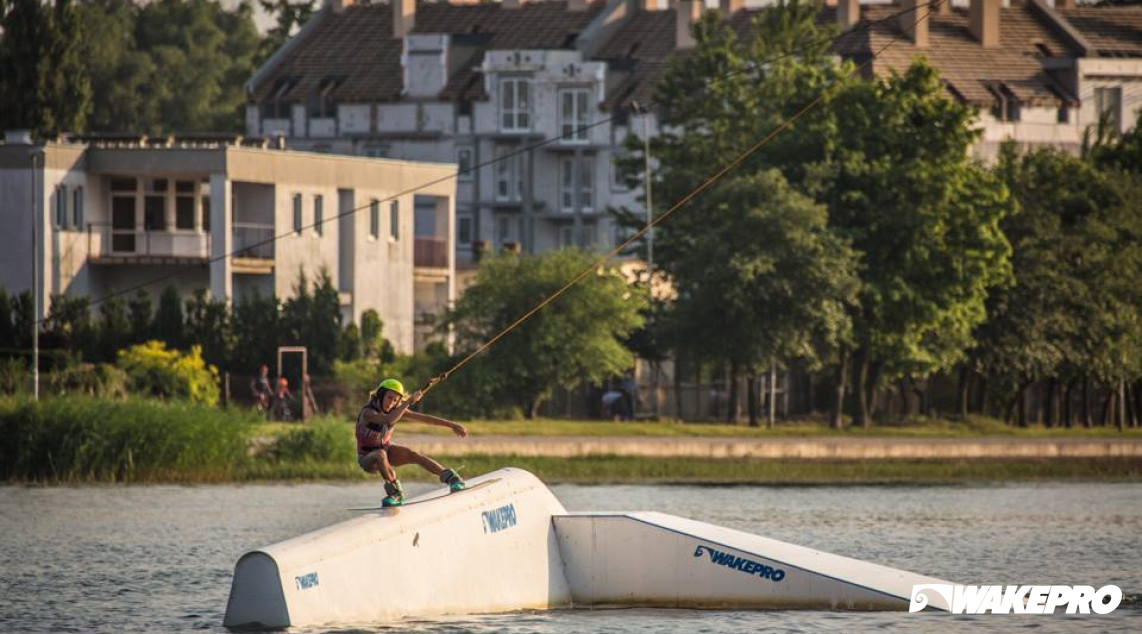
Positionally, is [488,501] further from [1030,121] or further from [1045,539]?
[1030,121]

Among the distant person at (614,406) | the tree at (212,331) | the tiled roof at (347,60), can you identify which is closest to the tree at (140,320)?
the tree at (212,331)

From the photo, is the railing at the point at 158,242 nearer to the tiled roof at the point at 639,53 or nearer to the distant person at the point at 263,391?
the distant person at the point at 263,391

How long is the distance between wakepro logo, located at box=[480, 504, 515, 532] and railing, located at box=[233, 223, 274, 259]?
52577 mm

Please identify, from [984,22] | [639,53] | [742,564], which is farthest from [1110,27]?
[742,564]

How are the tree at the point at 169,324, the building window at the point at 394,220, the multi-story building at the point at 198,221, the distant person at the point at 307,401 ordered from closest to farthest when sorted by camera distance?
the distant person at the point at 307,401 → the tree at the point at 169,324 → the multi-story building at the point at 198,221 → the building window at the point at 394,220

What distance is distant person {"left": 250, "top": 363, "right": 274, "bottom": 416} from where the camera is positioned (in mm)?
68625

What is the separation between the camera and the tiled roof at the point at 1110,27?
119 meters

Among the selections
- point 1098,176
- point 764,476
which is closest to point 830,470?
point 764,476

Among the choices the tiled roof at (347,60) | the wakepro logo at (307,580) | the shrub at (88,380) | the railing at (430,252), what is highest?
the tiled roof at (347,60)

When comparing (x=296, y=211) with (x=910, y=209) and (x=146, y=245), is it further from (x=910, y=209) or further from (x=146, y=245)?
(x=910, y=209)

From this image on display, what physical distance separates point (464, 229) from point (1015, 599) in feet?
295

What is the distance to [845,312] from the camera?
77.1m

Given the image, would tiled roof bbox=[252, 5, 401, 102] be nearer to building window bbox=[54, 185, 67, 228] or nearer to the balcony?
the balcony

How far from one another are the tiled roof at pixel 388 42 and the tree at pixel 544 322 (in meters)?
46.2
